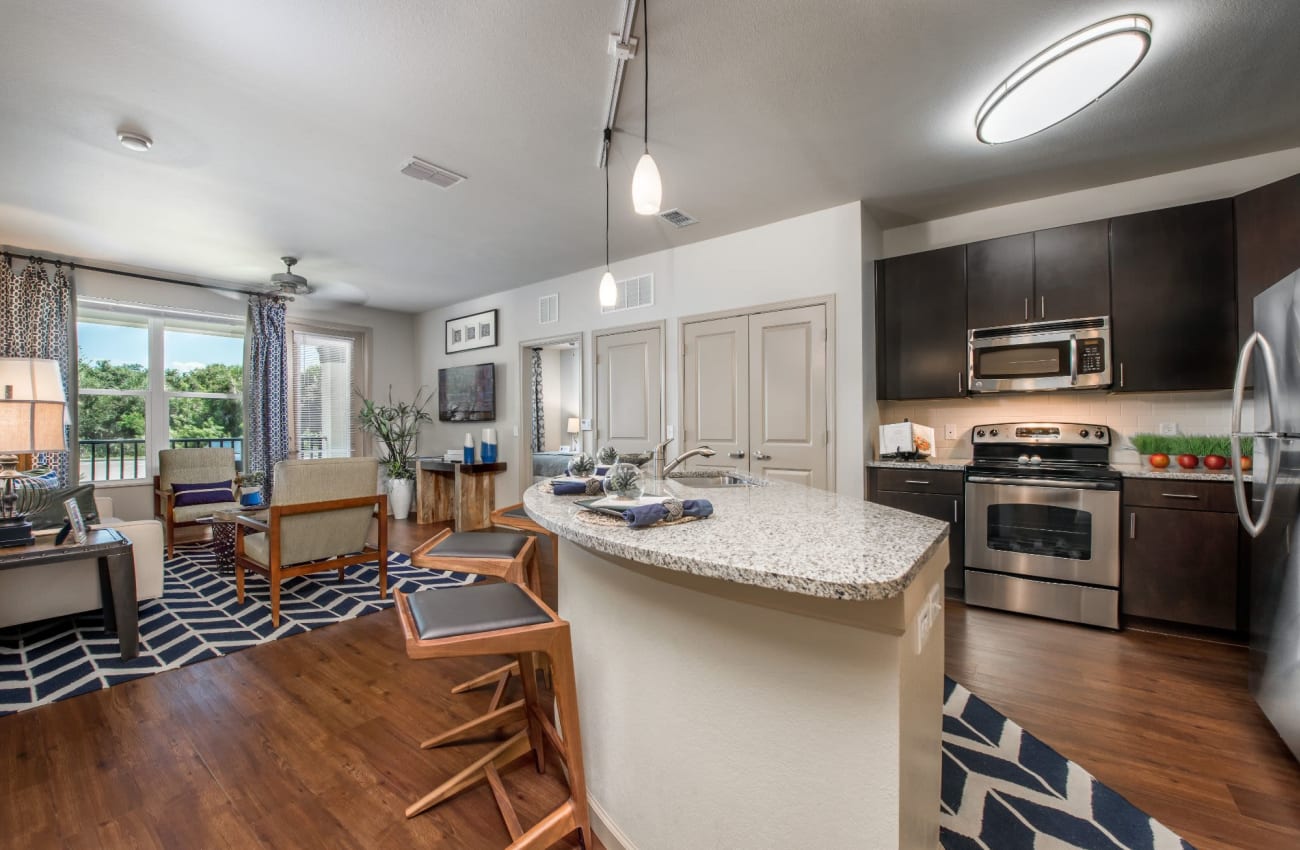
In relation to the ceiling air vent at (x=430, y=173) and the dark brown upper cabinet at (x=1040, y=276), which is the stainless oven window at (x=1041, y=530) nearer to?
the dark brown upper cabinet at (x=1040, y=276)

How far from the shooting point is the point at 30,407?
8.37 feet

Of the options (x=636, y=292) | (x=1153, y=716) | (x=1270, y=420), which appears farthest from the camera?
(x=636, y=292)

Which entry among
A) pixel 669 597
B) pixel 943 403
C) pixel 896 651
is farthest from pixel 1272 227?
pixel 669 597

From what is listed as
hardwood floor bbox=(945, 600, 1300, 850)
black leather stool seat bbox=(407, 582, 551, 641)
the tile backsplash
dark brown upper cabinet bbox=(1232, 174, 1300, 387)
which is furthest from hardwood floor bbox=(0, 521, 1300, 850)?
dark brown upper cabinet bbox=(1232, 174, 1300, 387)

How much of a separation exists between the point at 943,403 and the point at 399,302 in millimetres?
5830

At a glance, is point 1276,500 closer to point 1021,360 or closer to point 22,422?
point 1021,360

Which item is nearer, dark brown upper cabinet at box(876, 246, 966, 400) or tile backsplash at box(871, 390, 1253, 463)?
tile backsplash at box(871, 390, 1253, 463)

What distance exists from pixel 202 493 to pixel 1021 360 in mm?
6515

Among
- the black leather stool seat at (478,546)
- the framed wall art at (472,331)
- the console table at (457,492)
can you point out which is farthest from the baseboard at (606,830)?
the framed wall art at (472,331)

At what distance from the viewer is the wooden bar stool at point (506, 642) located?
1194 millimetres

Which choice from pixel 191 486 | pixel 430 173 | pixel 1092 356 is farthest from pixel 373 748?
pixel 191 486

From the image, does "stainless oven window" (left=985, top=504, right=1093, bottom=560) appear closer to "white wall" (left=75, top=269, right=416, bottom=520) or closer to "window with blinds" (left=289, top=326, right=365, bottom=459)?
"white wall" (left=75, top=269, right=416, bottom=520)

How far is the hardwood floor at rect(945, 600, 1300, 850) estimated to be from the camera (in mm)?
1521

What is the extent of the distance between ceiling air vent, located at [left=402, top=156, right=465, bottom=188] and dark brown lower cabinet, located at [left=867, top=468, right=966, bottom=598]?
127 inches
